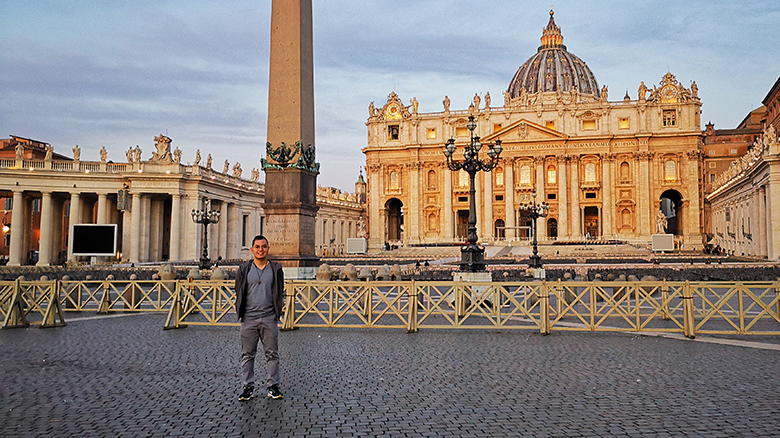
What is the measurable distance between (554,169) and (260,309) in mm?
77583

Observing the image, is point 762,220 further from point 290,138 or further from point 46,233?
point 46,233

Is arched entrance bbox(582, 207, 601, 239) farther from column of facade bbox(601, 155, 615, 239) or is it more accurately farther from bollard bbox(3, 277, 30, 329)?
bollard bbox(3, 277, 30, 329)

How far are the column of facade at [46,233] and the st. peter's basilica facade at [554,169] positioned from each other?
4520 centimetres

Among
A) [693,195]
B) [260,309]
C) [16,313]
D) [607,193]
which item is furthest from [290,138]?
[693,195]

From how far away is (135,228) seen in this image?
137ft

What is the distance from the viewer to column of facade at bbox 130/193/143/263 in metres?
41.4

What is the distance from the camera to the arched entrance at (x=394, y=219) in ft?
299

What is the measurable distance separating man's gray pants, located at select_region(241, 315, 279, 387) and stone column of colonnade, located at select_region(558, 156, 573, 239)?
246 ft

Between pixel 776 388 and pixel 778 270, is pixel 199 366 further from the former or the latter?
pixel 778 270

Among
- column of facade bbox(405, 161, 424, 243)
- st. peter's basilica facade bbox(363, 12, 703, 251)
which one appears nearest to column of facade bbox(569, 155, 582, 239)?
st. peter's basilica facade bbox(363, 12, 703, 251)

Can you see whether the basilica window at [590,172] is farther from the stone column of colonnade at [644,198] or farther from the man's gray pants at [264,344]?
the man's gray pants at [264,344]

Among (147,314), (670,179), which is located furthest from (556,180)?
(147,314)

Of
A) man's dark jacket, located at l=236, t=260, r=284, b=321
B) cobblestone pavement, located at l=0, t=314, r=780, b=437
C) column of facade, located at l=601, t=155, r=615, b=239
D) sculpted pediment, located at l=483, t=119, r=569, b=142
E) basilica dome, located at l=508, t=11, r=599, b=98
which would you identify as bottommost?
cobblestone pavement, located at l=0, t=314, r=780, b=437

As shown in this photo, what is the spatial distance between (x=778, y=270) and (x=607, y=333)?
685 inches
